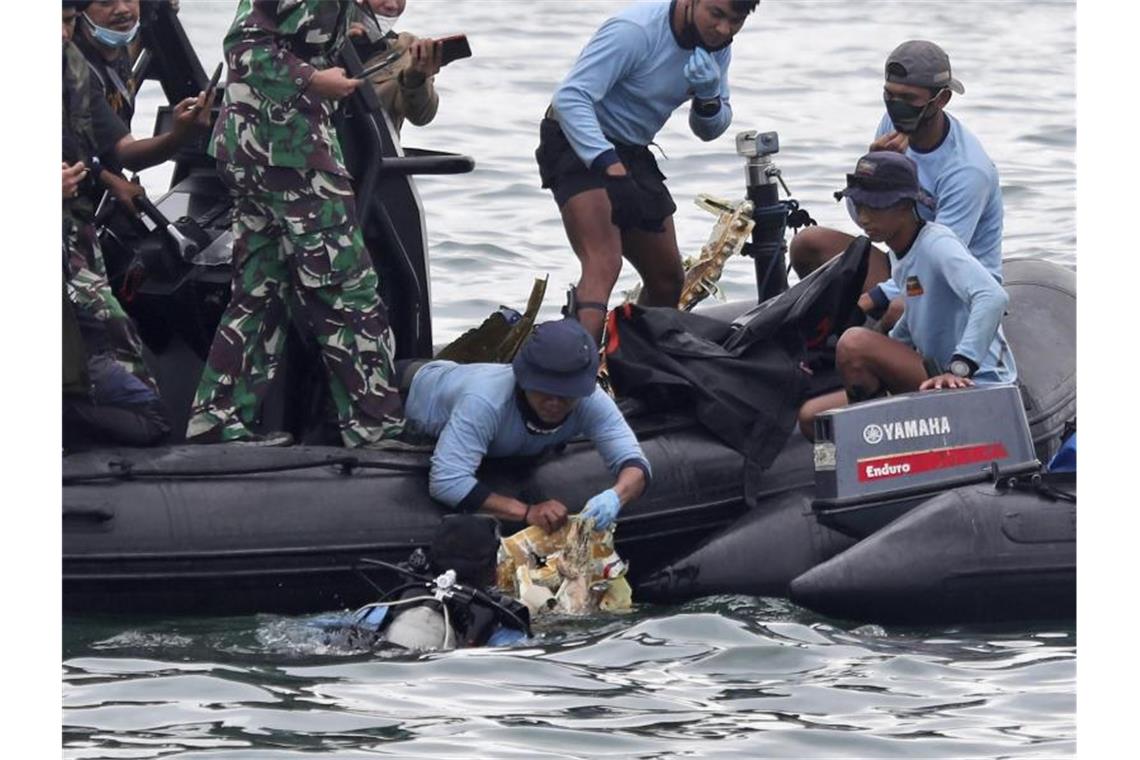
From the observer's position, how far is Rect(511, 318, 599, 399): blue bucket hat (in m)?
8.70

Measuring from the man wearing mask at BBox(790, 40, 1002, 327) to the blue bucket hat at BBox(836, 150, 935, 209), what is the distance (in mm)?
374

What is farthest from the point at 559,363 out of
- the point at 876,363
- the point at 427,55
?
the point at 427,55

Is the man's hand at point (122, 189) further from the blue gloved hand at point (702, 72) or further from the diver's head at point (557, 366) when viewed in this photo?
the blue gloved hand at point (702, 72)

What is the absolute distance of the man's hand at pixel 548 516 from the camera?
28.9ft

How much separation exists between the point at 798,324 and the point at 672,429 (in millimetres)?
641

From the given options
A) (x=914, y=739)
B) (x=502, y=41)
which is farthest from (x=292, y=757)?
(x=502, y=41)

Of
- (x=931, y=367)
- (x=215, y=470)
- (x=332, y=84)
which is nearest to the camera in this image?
(x=332, y=84)

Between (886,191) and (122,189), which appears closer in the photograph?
(886,191)

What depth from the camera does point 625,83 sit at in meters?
9.63

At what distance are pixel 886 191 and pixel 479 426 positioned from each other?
165 centimetres

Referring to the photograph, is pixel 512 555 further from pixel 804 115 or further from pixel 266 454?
pixel 804 115

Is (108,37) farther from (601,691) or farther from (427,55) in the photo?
(601,691)

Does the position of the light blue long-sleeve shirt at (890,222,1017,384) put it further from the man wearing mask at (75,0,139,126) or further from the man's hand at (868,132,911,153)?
the man wearing mask at (75,0,139,126)

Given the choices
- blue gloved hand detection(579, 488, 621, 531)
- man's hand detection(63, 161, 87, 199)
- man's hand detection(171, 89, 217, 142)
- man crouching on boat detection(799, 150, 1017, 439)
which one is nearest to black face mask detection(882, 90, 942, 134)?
man crouching on boat detection(799, 150, 1017, 439)
